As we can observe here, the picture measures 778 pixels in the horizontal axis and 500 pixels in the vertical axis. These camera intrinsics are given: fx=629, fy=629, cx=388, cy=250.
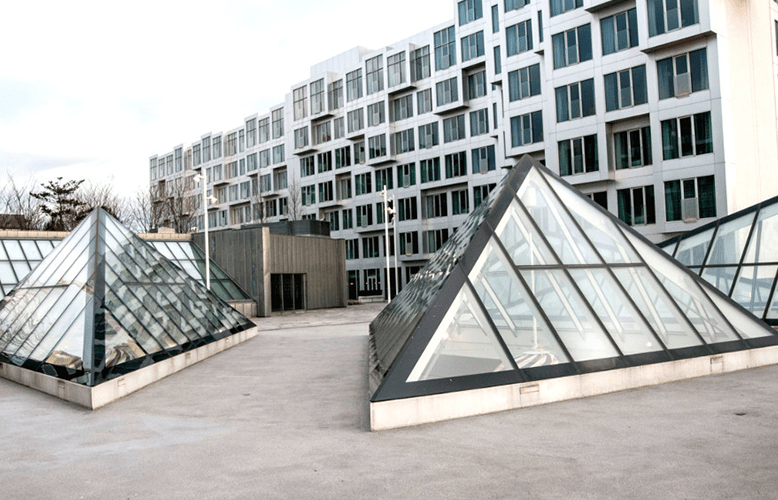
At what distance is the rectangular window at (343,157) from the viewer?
75312 mm

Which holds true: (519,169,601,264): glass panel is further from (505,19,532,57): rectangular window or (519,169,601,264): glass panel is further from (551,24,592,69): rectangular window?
(505,19,532,57): rectangular window

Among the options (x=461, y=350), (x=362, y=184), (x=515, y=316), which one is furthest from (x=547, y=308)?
(x=362, y=184)

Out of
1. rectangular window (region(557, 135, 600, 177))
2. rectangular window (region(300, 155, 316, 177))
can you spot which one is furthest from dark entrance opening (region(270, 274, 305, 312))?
rectangular window (region(300, 155, 316, 177))

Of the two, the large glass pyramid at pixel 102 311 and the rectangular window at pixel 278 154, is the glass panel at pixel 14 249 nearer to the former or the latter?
the large glass pyramid at pixel 102 311

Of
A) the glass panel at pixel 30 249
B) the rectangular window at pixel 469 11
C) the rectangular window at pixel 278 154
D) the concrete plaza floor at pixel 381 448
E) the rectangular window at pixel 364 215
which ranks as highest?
the rectangular window at pixel 469 11

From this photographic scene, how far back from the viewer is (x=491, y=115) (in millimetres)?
58375

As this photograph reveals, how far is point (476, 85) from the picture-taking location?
60344 mm

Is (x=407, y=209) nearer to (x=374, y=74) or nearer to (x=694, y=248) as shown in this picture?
(x=374, y=74)

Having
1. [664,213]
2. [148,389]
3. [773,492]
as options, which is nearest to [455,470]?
[773,492]

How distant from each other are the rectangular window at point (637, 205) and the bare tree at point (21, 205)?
168 ft

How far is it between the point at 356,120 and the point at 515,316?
65.0 meters

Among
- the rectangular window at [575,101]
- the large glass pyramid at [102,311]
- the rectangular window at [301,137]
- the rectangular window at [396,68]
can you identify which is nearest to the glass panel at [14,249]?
the large glass pyramid at [102,311]

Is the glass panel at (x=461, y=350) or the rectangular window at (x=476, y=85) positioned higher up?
the rectangular window at (x=476, y=85)

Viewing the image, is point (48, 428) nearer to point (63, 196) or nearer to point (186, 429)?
point (186, 429)
